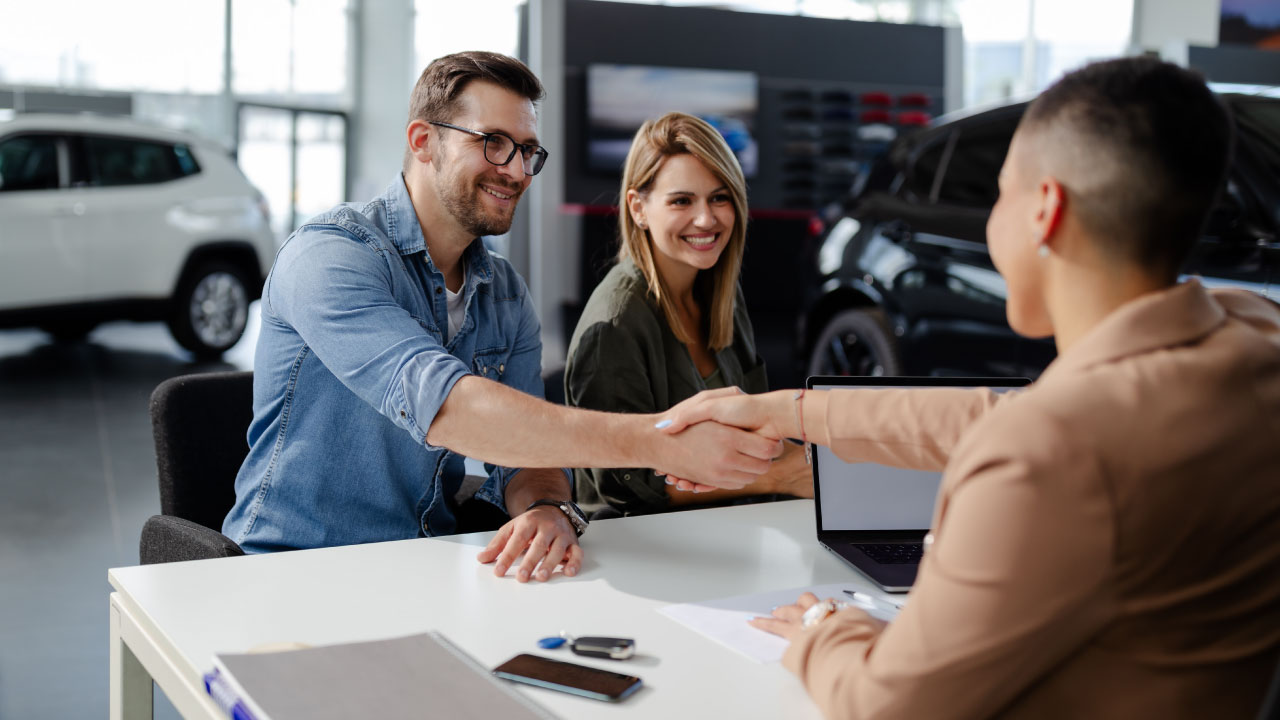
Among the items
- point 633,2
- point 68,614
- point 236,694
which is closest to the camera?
point 236,694

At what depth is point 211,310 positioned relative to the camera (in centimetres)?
780

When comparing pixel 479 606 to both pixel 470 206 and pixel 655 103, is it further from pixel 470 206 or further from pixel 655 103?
pixel 655 103

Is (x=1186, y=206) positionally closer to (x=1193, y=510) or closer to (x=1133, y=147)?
(x=1133, y=147)

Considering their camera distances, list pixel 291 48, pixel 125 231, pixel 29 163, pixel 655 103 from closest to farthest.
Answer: pixel 29 163 → pixel 125 231 → pixel 655 103 → pixel 291 48

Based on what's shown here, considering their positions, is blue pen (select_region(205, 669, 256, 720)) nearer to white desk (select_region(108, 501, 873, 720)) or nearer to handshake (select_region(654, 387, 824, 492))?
white desk (select_region(108, 501, 873, 720))

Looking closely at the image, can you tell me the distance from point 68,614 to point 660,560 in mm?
2288

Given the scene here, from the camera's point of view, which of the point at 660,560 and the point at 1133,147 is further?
the point at 660,560

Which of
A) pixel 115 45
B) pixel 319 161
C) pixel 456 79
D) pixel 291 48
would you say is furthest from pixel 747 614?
pixel 319 161

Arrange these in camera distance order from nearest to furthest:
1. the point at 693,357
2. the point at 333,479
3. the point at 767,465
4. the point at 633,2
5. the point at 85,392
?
the point at 767,465
the point at 333,479
the point at 693,357
the point at 85,392
the point at 633,2

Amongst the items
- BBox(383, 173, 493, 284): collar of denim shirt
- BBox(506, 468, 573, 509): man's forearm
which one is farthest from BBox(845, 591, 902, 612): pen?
BBox(383, 173, 493, 284): collar of denim shirt

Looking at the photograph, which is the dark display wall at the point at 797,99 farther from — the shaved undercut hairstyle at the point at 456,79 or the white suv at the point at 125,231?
the shaved undercut hairstyle at the point at 456,79

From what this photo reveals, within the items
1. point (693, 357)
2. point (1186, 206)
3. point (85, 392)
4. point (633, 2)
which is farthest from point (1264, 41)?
point (1186, 206)

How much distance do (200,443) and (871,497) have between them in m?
1.15

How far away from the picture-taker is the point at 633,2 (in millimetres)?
8406
